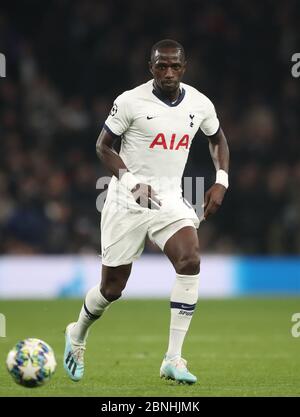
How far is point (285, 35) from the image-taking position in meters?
19.5

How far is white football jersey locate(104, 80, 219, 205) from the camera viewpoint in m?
7.81

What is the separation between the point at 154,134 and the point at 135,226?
660mm

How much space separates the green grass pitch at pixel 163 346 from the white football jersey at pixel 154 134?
4.54ft

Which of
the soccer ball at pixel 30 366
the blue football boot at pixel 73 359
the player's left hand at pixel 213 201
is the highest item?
the player's left hand at pixel 213 201

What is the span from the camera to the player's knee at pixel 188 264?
7.50 metres

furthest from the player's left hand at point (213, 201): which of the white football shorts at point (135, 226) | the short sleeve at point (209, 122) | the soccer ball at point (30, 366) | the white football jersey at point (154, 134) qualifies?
the soccer ball at point (30, 366)

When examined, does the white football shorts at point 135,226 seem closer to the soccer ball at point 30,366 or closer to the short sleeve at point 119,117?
the short sleeve at point 119,117

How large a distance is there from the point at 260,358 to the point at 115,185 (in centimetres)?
230

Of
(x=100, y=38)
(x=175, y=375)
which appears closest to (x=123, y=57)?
(x=100, y=38)

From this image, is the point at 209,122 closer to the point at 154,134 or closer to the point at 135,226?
the point at 154,134

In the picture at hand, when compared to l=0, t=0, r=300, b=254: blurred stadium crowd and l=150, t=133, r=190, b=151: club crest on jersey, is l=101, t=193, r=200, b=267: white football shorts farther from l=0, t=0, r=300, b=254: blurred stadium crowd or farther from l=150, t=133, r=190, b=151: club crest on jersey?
l=0, t=0, r=300, b=254: blurred stadium crowd

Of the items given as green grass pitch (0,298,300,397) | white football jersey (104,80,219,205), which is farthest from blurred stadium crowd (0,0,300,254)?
white football jersey (104,80,219,205)

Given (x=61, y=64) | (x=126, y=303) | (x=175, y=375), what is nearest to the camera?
(x=175, y=375)

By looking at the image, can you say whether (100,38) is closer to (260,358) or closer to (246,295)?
(246,295)
